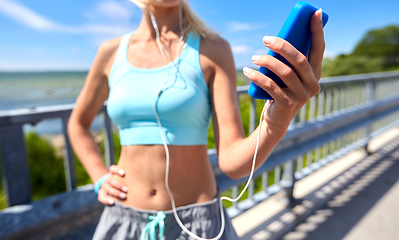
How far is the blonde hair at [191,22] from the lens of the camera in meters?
1.23

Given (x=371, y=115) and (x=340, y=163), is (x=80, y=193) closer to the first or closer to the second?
(x=340, y=163)

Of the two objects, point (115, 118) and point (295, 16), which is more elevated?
point (295, 16)

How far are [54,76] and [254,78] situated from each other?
94.2 m

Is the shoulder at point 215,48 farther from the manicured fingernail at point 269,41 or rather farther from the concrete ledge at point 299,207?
the concrete ledge at point 299,207

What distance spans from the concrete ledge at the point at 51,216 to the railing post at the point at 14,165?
65 millimetres

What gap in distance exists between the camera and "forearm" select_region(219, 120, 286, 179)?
0.85 meters

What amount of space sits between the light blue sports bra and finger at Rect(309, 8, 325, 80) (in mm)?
504

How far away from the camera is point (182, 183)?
118 cm

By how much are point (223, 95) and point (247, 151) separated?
285mm

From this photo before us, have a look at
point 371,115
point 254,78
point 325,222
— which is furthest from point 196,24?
point 371,115

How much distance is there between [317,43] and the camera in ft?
2.29

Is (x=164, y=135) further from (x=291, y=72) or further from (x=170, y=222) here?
(x=291, y=72)

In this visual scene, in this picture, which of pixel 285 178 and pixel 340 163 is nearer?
pixel 285 178

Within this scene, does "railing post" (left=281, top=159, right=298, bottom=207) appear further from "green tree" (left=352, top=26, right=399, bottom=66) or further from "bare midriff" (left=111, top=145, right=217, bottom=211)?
"green tree" (left=352, top=26, right=399, bottom=66)
